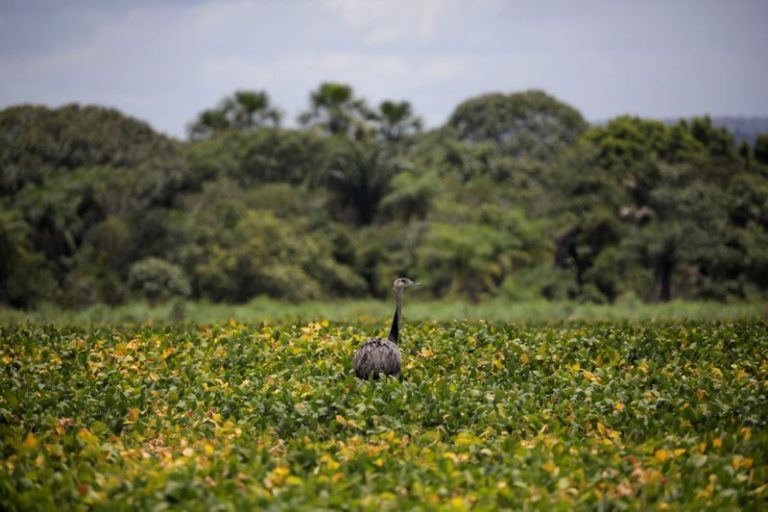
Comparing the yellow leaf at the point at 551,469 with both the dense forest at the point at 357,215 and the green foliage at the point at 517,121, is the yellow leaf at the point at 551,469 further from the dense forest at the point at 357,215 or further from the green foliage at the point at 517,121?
the green foliage at the point at 517,121

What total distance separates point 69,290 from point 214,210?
8.49 metres

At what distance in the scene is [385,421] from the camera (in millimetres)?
9812

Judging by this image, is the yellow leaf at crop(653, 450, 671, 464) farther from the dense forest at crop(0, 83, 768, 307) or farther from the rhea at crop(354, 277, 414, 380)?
the dense forest at crop(0, 83, 768, 307)

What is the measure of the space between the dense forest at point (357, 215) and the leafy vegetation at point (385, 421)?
71.8 feet

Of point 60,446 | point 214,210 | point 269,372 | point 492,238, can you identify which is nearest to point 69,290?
point 214,210

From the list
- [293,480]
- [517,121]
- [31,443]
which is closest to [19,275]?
[31,443]

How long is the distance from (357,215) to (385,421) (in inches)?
1558

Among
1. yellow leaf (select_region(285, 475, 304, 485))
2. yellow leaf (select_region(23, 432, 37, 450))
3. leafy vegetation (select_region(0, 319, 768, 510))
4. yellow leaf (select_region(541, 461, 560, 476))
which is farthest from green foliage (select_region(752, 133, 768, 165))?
yellow leaf (select_region(23, 432, 37, 450))

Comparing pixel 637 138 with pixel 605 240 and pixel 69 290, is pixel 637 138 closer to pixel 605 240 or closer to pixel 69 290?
pixel 605 240

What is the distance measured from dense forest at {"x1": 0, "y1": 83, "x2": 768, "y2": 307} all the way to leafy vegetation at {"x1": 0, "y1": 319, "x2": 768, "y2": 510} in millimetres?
21870

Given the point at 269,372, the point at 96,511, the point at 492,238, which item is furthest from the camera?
the point at 492,238

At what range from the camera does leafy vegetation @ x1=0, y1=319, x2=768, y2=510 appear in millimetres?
7758

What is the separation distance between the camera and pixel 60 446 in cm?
860

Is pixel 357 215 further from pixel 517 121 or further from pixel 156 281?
pixel 517 121
